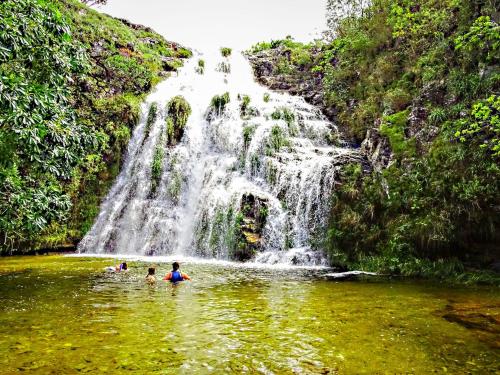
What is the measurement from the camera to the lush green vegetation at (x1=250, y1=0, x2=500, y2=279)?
462 inches

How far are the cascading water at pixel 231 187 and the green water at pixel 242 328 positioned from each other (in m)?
5.43

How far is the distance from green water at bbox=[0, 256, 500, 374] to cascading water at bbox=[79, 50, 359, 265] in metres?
5.43

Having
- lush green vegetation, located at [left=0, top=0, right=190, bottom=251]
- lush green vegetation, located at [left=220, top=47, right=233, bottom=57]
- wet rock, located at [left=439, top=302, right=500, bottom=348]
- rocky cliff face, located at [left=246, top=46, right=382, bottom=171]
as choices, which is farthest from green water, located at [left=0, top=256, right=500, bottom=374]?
lush green vegetation, located at [left=220, top=47, right=233, bottom=57]

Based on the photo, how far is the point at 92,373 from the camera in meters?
4.47

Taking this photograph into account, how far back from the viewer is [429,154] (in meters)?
14.1

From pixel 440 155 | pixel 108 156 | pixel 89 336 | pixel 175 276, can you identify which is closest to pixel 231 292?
pixel 175 276

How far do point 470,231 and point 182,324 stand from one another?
9714 mm

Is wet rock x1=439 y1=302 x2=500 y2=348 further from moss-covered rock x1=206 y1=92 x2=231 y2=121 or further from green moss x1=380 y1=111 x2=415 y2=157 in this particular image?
moss-covered rock x1=206 y1=92 x2=231 y2=121

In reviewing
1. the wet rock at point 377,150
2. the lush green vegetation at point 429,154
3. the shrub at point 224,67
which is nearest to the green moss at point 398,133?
the lush green vegetation at point 429,154

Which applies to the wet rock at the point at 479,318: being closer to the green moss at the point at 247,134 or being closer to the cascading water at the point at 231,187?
the cascading water at the point at 231,187

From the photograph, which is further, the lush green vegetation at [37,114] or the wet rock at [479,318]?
the lush green vegetation at [37,114]

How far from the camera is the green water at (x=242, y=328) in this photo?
16.0ft

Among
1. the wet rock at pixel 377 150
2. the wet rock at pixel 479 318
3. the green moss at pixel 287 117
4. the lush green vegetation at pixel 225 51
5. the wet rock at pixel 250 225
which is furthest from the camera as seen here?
the lush green vegetation at pixel 225 51

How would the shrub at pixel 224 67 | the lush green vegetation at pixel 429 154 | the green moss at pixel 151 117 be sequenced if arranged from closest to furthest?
1. the lush green vegetation at pixel 429 154
2. the green moss at pixel 151 117
3. the shrub at pixel 224 67
